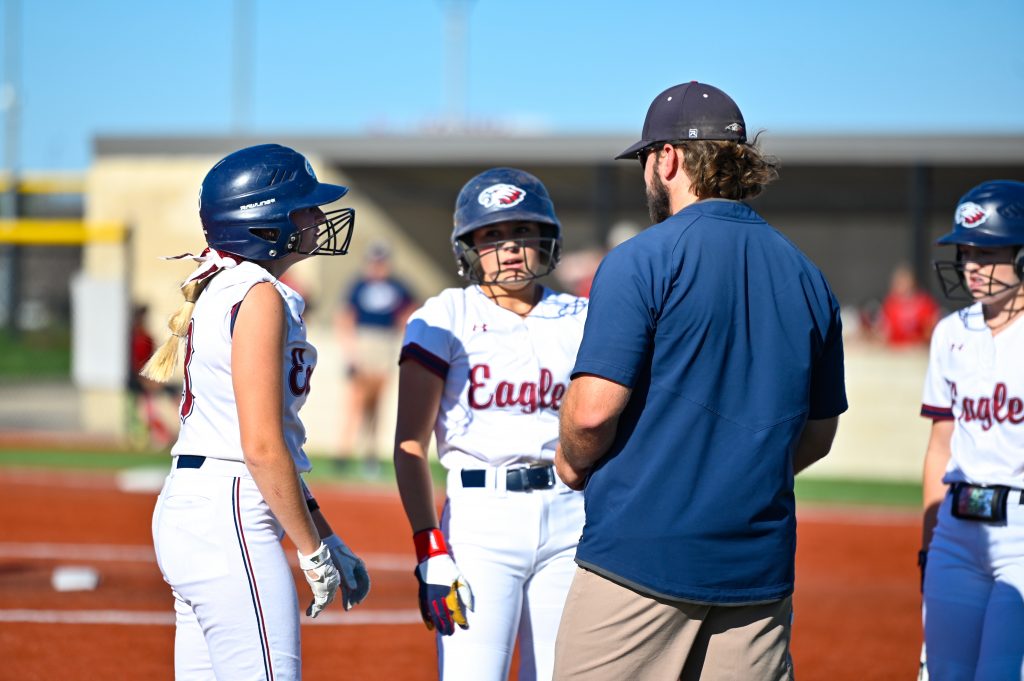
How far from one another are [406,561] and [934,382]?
18.6ft

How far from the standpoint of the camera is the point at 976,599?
418cm

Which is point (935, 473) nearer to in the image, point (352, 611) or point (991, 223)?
point (991, 223)

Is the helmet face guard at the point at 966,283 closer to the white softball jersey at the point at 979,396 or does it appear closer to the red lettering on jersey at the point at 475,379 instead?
the white softball jersey at the point at 979,396

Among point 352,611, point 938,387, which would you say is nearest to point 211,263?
A: point 938,387

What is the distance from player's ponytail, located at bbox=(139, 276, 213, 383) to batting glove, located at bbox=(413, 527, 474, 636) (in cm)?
102

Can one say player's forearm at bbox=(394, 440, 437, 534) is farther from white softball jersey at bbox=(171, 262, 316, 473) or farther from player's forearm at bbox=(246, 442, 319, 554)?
player's forearm at bbox=(246, 442, 319, 554)

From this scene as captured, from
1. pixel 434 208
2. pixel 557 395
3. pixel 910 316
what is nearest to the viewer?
pixel 557 395

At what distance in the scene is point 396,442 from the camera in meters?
4.10

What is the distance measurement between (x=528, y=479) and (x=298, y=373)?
95 centimetres

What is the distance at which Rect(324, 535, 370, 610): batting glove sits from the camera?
3.58m

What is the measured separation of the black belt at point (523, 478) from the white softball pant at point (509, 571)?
18mm

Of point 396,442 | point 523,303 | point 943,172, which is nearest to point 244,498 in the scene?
point 396,442

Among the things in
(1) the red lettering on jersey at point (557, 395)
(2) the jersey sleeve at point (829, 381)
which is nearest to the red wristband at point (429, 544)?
(1) the red lettering on jersey at point (557, 395)

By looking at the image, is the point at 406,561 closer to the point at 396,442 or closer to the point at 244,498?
the point at 396,442
